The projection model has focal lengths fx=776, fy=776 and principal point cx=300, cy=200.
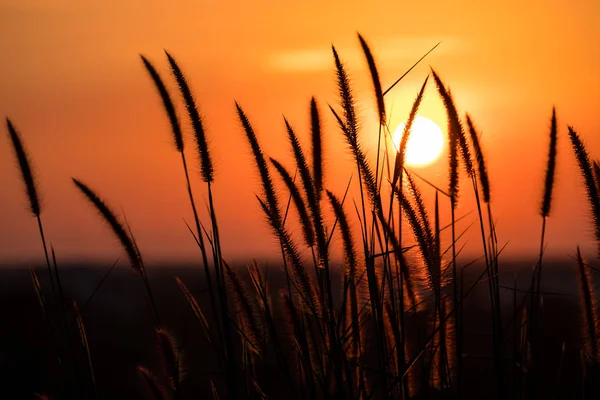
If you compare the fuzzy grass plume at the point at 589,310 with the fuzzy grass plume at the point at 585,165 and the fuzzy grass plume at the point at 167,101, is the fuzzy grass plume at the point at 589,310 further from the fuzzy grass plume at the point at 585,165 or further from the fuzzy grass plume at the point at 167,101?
the fuzzy grass plume at the point at 167,101

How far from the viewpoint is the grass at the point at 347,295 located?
2324mm

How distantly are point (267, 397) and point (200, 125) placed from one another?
0.94 meters

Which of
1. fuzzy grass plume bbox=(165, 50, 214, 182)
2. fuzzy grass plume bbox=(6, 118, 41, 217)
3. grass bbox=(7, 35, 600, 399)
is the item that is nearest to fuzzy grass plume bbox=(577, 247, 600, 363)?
grass bbox=(7, 35, 600, 399)

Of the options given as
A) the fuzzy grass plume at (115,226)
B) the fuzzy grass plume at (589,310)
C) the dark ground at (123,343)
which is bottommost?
the dark ground at (123,343)

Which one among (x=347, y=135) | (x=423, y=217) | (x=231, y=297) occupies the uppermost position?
(x=347, y=135)

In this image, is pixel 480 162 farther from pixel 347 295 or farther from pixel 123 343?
pixel 123 343

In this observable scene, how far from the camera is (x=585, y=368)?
2.96 m

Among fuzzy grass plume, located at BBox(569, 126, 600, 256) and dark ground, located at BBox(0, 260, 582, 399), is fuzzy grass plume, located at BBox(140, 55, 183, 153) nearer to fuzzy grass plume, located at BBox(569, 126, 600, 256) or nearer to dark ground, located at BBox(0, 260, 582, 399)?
fuzzy grass plume, located at BBox(569, 126, 600, 256)

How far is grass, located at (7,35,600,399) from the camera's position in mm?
2324

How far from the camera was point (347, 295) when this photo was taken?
250 centimetres

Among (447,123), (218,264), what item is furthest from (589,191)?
(218,264)

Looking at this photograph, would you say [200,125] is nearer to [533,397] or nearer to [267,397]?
[267,397]

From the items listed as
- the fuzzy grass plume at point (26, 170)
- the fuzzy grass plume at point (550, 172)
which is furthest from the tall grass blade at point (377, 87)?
the fuzzy grass plume at point (26, 170)

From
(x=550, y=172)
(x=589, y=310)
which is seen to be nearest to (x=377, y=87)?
(x=550, y=172)
